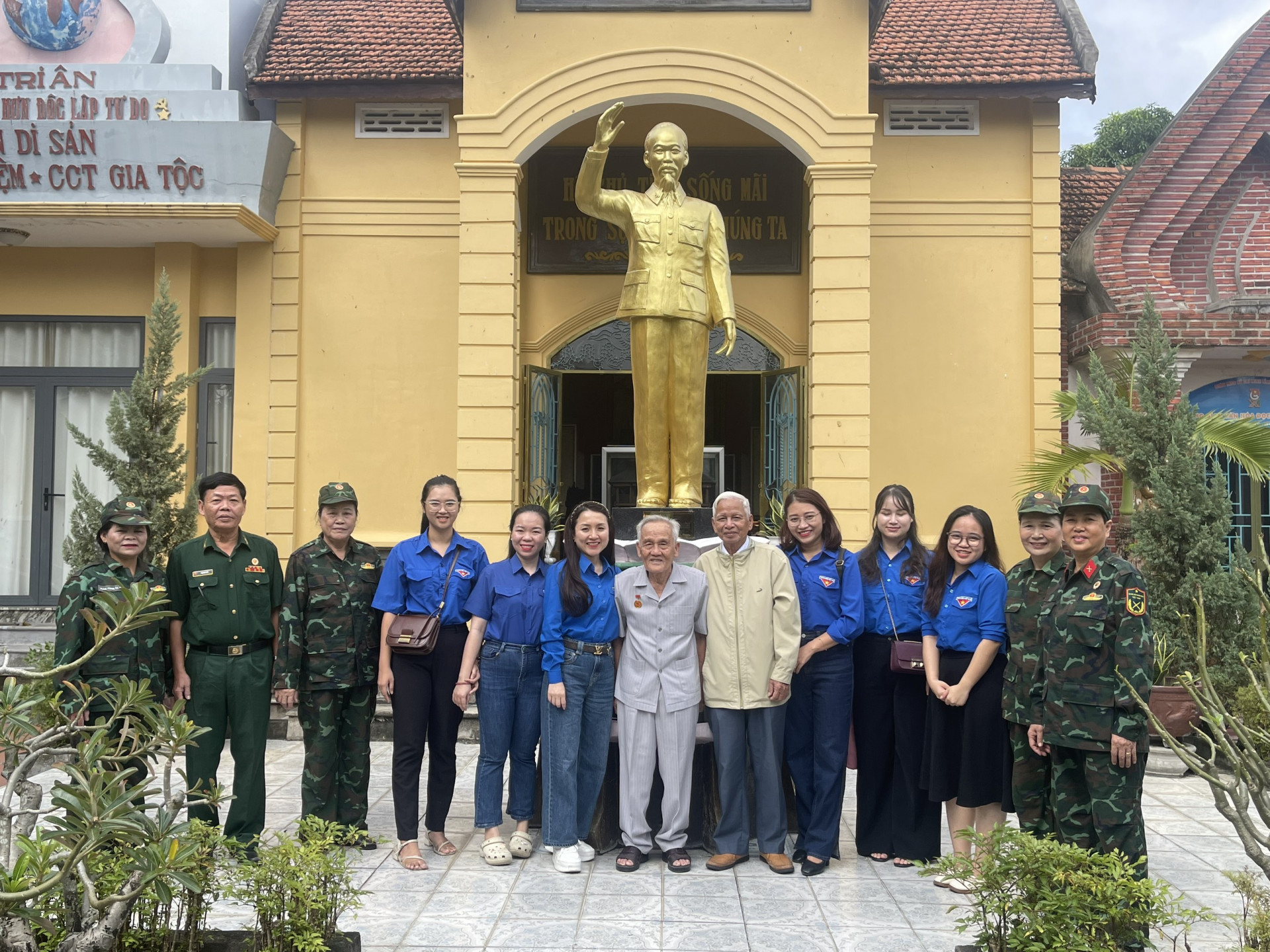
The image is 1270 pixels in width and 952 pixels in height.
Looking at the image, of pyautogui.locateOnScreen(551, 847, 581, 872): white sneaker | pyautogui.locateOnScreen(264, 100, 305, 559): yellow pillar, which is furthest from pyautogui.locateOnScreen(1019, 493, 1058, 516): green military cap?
pyautogui.locateOnScreen(264, 100, 305, 559): yellow pillar

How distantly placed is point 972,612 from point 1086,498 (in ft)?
3.02

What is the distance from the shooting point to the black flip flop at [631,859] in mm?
5281

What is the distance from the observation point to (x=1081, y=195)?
519 inches

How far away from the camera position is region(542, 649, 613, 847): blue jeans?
5344mm

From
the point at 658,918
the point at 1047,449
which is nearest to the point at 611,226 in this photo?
the point at 1047,449

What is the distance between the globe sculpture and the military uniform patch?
10706mm

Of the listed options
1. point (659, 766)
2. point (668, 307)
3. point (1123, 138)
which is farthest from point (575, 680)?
point (1123, 138)

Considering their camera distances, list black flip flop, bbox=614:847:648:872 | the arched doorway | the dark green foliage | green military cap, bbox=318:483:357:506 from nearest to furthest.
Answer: black flip flop, bbox=614:847:648:872 → green military cap, bbox=318:483:357:506 → the arched doorway → the dark green foliage

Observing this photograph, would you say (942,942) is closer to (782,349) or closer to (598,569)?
(598,569)

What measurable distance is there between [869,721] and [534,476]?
621 centimetres

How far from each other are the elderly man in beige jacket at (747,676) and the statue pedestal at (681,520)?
5.74ft

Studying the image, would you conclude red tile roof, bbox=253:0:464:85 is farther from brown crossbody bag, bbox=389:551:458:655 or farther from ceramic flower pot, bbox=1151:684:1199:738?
ceramic flower pot, bbox=1151:684:1199:738

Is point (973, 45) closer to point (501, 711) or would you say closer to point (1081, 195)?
point (1081, 195)

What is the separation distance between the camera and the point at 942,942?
14.4 ft
